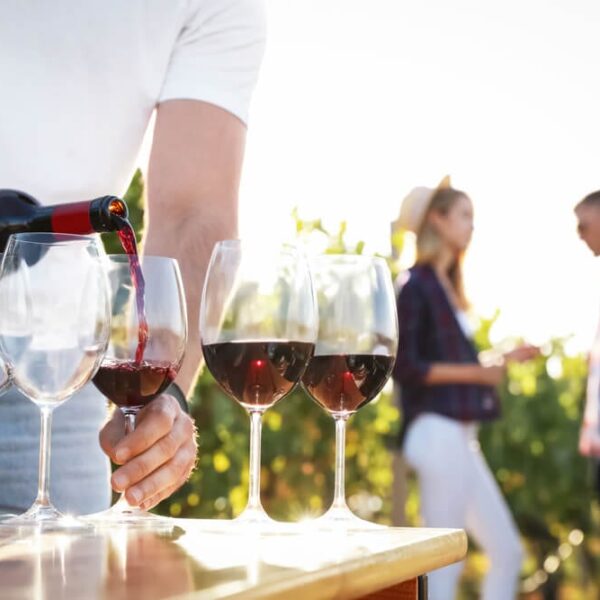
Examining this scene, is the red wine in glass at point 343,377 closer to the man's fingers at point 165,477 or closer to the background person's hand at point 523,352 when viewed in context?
the man's fingers at point 165,477

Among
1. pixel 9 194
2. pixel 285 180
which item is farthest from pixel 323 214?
pixel 9 194

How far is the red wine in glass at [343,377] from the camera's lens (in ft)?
4.43

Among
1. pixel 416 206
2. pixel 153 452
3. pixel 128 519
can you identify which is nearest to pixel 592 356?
pixel 416 206

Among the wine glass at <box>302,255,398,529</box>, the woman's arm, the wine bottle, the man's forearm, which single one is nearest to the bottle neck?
the wine bottle

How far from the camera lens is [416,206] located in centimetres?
455

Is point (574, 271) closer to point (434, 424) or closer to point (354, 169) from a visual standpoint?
point (354, 169)

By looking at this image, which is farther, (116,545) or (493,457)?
(493,457)

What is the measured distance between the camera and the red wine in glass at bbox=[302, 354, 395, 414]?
135 cm

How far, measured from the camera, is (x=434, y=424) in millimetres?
4242

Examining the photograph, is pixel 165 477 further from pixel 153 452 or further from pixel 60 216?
pixel 60 216

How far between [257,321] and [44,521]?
0.30 meters

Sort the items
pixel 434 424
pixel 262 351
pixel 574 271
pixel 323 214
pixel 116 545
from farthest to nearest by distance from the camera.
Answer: pixel 574 271
pixel 323 214
pixel 434 424
pixel 262 351
pixel 116 545

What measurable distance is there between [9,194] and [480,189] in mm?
6311

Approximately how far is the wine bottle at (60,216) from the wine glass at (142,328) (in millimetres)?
44
